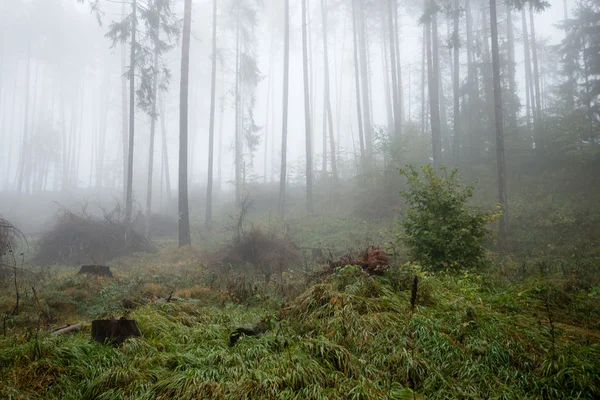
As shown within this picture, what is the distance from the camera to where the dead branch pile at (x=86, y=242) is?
40.9 feet

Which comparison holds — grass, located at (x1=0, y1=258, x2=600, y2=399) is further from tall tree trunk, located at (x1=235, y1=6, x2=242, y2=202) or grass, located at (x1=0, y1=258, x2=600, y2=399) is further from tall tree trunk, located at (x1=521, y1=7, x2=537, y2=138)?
tall tree trunk, located at (x1=521, y1=7, x2=537, y2=138)

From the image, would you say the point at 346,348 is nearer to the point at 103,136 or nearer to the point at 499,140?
the point at 499,140

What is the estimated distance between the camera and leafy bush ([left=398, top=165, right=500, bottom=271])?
6289mm

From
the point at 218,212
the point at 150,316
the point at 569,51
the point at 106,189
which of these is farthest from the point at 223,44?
the point at 150,316

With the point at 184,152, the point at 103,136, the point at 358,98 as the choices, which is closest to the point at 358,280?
the point at 184,152

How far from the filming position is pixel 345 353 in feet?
11.0

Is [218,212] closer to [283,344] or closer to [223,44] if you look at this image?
[223,44]

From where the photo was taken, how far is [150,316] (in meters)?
4.57

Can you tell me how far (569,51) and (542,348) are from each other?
85.4 ft

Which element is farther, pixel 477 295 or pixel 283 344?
pixel 477 295

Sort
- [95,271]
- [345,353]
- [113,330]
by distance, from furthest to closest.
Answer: [95,271] < [113,330] < [345,353]

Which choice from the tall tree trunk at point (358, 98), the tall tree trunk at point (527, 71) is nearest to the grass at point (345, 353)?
the tall tree trunk at point (358, 98)

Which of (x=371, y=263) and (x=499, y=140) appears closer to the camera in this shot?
(x=371, y=263)

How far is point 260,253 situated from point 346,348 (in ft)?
25.4
